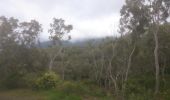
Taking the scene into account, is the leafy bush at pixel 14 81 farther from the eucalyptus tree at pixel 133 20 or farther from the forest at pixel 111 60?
the eucalyptus tree at pixel 133 20

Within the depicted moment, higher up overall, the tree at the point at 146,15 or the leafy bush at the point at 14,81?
the tree at the point at 146,15

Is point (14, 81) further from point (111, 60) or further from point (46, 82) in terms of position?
point (111, 60)

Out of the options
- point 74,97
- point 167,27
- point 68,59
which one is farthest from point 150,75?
point 74,97

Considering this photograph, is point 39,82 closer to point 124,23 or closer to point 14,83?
point 14,83

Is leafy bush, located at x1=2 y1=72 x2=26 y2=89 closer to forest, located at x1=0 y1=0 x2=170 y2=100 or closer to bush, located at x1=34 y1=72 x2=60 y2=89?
forest, located at x1=0 y1=0 x2=170 y2=100

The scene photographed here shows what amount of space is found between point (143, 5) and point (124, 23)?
204 centimetres

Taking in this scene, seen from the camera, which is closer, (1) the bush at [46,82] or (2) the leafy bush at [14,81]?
(1) the bush at [46,82]

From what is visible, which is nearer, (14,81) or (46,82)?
(46,82)

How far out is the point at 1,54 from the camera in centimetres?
2188

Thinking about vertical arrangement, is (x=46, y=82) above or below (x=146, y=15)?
below

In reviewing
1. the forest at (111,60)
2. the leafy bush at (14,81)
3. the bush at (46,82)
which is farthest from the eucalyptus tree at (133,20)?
the leafy bush at (14,81)

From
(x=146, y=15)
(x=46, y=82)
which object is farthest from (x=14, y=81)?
(x=146, y=15)

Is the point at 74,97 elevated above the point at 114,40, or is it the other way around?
the point at 114,40

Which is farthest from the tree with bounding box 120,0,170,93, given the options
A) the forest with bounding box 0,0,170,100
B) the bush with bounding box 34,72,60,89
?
the bush with bounding box 34,72,60,89
